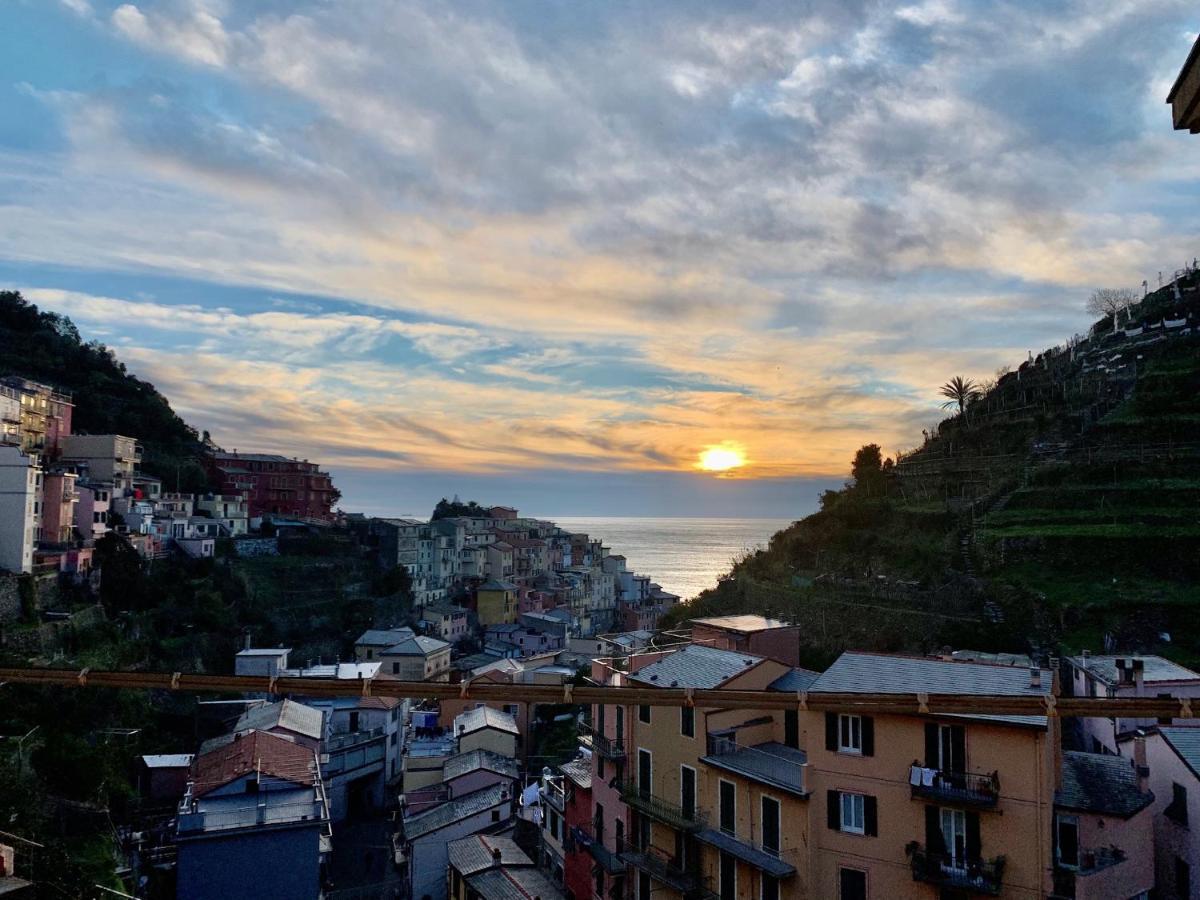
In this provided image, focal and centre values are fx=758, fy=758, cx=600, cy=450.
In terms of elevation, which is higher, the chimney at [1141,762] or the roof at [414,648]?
the chimney at [1141,762]

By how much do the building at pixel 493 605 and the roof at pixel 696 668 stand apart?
46872 millimetres

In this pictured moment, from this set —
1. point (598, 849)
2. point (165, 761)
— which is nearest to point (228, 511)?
point (165, 761)

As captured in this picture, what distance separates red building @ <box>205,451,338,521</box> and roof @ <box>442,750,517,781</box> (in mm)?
45788

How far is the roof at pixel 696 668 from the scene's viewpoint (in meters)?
17.8

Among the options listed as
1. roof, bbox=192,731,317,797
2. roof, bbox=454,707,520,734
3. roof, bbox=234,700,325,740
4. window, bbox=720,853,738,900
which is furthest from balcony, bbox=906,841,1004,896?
roof, bbox=234,700,325,740

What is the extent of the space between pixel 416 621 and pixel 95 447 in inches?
1025

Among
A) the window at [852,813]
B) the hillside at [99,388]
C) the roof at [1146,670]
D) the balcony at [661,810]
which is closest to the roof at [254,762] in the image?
the balcony at [661,810]

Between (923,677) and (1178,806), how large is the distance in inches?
275

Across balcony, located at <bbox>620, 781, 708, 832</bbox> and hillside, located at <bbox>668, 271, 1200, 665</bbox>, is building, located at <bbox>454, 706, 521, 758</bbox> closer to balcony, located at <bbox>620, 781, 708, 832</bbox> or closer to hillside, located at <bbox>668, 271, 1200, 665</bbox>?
hillside, located at <bbox>668, 271, 1200, 665</bbox>

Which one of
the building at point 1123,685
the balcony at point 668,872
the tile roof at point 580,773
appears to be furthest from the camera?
the tile roof at point 580,773

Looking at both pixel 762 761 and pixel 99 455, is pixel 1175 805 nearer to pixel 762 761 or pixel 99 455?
pixel 762 761

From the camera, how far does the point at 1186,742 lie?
17203 mm

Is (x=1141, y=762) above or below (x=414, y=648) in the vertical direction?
above

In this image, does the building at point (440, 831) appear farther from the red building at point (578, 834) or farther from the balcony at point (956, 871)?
the balcony at point (956, 871)
